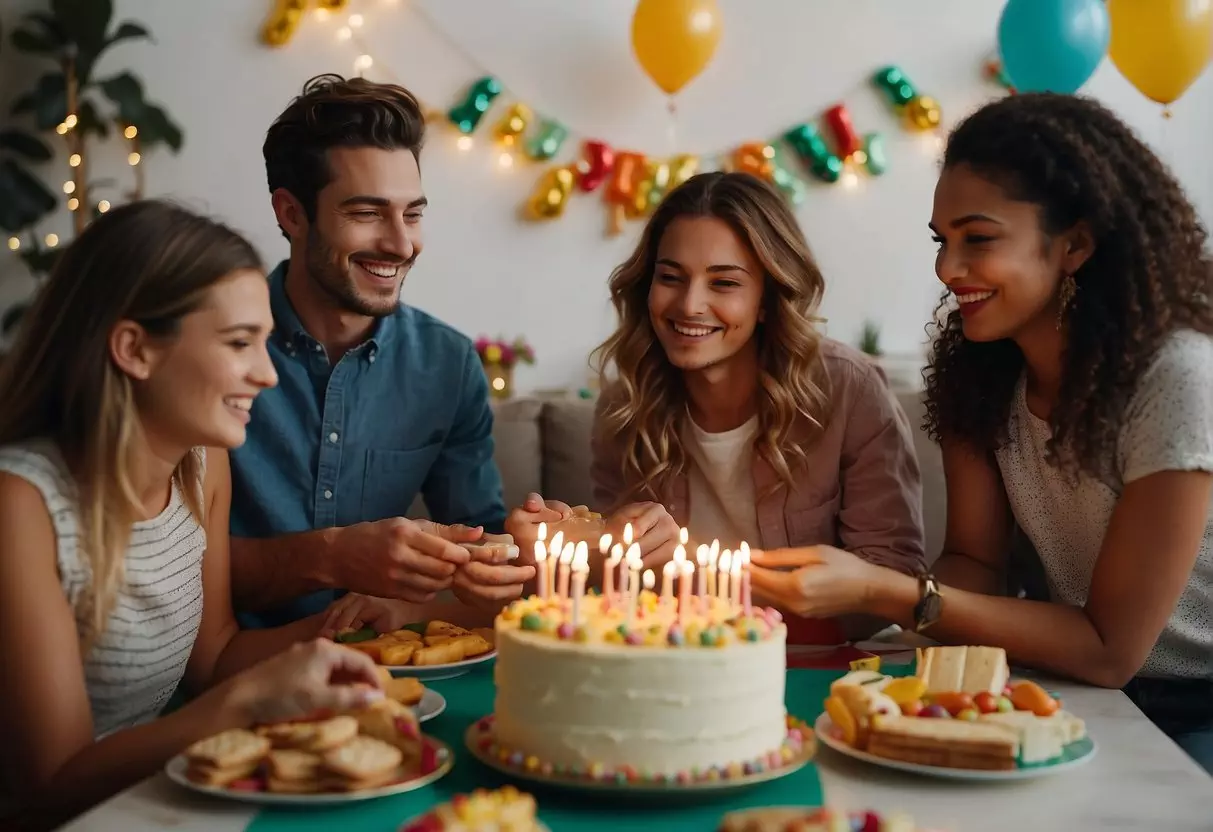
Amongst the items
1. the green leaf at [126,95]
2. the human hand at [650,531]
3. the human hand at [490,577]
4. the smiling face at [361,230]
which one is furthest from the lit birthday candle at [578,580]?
the green leaf at [126,95]

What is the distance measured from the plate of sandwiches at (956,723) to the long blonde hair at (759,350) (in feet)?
3.17

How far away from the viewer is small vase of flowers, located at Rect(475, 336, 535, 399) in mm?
5148

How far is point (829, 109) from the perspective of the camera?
5355 millimetres

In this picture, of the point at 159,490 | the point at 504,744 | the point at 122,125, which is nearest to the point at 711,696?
the point at 504,744

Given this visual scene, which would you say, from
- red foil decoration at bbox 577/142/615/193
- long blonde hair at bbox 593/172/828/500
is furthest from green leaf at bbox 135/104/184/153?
long blonde hair at bbox 593/172/828/500

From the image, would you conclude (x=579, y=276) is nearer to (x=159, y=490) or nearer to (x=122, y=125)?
(x=122, y=125)

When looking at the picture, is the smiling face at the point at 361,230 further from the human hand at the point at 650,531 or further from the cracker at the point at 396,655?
the cracker at the point at 396,655

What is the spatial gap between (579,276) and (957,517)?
124 inches

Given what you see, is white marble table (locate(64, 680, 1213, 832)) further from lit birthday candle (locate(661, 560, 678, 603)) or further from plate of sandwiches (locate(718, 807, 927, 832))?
lit birthday candle (locate(661, 560, 678, 603))

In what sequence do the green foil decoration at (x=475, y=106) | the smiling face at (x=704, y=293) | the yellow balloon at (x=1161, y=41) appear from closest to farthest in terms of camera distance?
the smiling face at (x=704, y=293) → the yellow balloon at (x=1161, y=41) → the green foil decoration at (x=475, y=106)

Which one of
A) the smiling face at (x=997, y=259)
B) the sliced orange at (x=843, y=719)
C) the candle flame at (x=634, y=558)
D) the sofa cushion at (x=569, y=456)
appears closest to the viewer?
the sliced orange at (x=843, y=719)

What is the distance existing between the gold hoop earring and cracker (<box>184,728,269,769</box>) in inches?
60.1

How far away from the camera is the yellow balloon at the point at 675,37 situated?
482cm

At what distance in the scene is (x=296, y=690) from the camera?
1.50 meters
